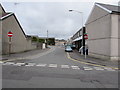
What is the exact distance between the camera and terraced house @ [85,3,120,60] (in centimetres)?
1125

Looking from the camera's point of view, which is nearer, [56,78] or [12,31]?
[56,78]

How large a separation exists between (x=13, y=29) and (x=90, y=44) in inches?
534

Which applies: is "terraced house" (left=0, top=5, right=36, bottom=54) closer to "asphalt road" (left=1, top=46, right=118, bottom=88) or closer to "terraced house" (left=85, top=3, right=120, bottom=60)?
"asphalt road" (left=1, top=46, right=118, bottom=88)

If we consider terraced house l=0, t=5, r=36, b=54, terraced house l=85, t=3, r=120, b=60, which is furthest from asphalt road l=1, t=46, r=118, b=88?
terraced house l=0, t=5, r=36, b=54

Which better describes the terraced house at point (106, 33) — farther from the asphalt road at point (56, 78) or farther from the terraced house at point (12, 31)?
the terraced house at point (12, 31)

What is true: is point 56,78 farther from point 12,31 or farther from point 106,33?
point 12,31

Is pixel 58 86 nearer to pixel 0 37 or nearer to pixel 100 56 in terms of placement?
pixel 100 56

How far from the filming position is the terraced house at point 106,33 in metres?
11.2

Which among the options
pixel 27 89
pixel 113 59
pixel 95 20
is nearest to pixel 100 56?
pixel 113 59

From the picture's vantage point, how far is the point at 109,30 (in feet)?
37.6

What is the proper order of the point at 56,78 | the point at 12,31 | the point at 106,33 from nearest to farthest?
the point at 56,78 → the point at 106,33 → the point at 12,31

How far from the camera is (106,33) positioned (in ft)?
39.0

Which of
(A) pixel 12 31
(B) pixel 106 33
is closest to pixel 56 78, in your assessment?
(B) pixel 106 33

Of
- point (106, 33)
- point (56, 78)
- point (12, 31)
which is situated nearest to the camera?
point (56, 78)
